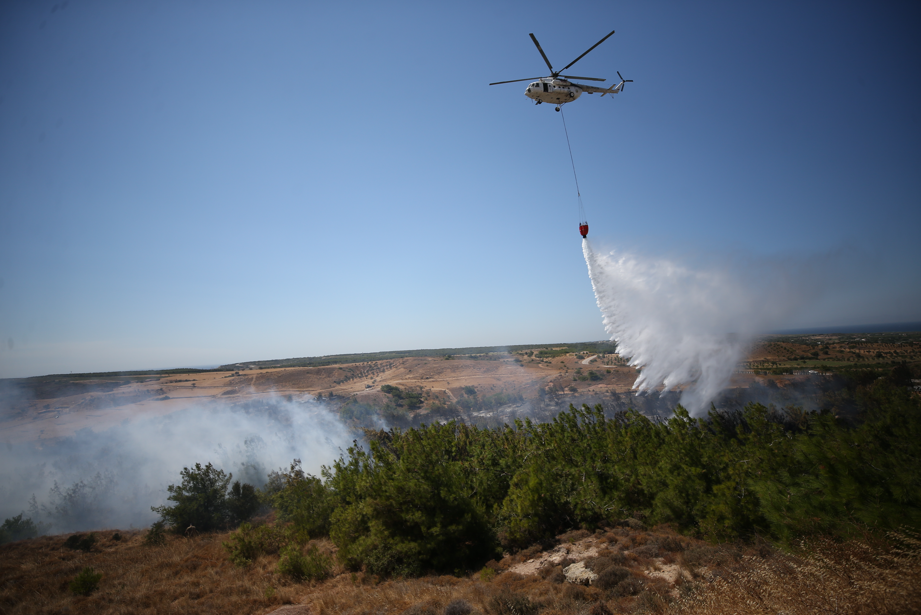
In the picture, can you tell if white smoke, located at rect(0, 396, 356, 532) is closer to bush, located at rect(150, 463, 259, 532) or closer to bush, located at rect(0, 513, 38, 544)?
bush, located at rect(0, 513, 38, 544)

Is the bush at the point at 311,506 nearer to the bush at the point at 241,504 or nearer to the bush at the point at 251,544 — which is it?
the bush at the point at 251,544

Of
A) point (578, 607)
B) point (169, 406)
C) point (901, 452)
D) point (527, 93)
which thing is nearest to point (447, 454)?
point (578, 607)

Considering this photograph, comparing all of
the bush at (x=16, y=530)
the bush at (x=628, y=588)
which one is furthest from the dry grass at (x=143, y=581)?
the bush at (x=628, y=588)

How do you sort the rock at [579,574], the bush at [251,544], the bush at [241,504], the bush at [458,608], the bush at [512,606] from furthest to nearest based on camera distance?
the bush at [241,504] < the bush at [251,544] < the rock at [579,574] < the bush at [458,608] < the bush at [512,606]

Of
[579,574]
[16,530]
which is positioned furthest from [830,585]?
[16,530]

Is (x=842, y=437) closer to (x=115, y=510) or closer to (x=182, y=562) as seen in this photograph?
(x=182, y=562)

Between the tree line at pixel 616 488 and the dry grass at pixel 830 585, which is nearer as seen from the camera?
the dry grass at pixel 830 585

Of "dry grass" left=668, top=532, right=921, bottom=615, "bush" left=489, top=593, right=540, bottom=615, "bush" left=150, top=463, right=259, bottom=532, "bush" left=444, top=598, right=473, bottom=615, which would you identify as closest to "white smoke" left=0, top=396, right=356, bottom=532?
"bush" left=150, top=463, right=259, bottom=532
